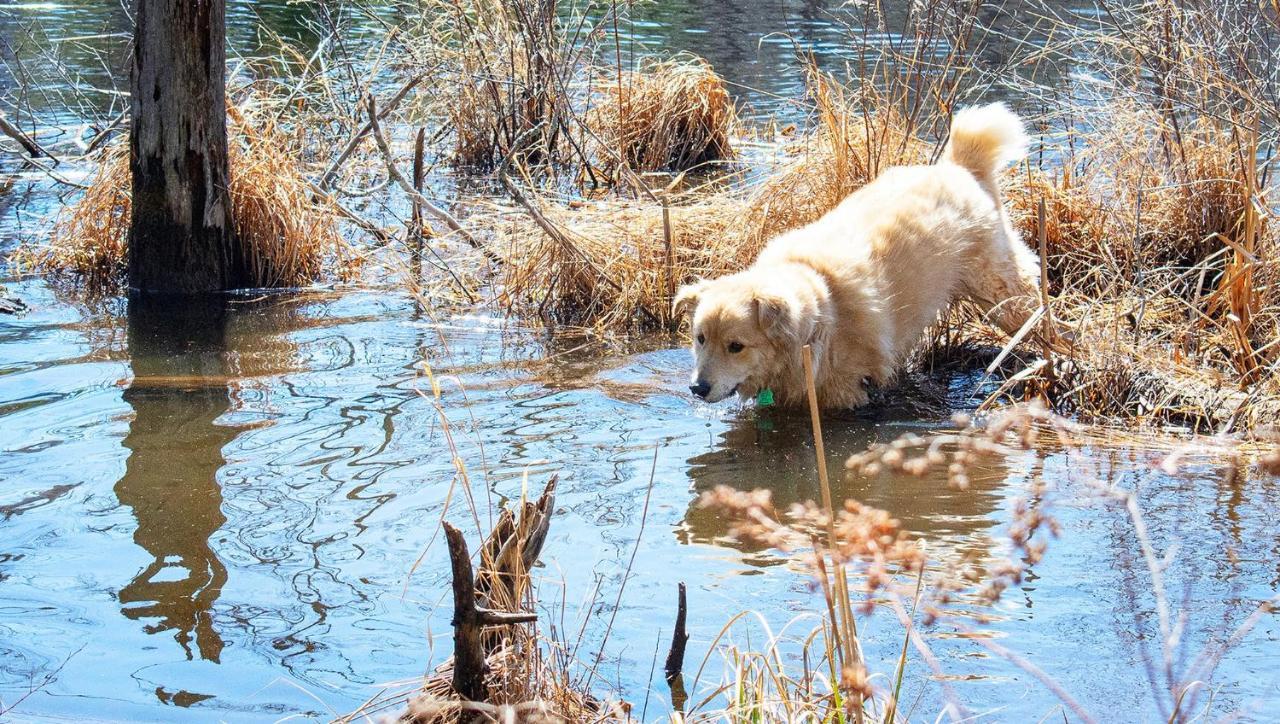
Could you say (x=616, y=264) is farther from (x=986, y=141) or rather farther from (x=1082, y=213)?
(x=1082, y=213)

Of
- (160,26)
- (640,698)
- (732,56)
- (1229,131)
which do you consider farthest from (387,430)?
(732,56)

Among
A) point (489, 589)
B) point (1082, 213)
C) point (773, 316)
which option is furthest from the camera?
point (1082, 213)

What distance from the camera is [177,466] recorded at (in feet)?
15.2

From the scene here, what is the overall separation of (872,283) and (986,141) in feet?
3.77

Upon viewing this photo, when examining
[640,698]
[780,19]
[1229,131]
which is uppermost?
[780,19]

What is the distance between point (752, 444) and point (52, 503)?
2.73 m

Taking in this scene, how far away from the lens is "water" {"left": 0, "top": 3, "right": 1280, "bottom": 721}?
320cm

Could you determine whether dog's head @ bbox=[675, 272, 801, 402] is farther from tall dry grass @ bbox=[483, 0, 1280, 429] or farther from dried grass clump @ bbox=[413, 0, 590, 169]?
dried grass clump @ bbox=[413, 0, 590, 169]

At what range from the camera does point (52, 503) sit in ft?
14.0

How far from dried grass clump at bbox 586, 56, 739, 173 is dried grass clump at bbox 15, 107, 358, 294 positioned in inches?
139

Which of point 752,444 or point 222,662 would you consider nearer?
point 222,662

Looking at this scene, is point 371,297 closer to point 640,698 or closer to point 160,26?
point 160,26

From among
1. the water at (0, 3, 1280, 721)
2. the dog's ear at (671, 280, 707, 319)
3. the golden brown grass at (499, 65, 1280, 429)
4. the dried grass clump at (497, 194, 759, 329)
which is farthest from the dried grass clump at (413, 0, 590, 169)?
the water at (0, 3, 1280, 721)

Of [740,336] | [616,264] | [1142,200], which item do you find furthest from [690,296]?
[1142,200]
